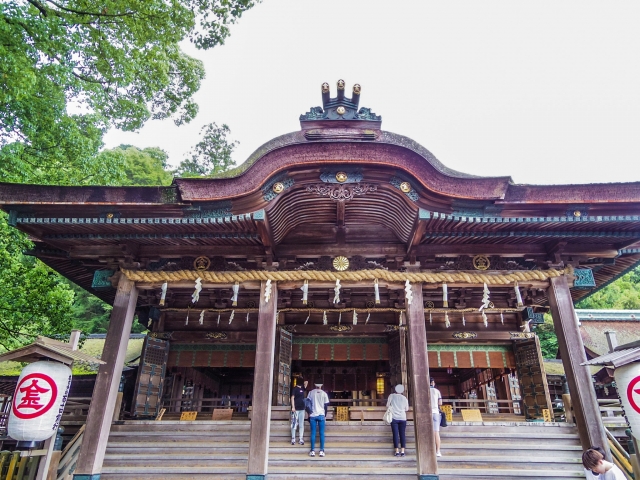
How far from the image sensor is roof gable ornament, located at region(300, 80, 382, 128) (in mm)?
8398

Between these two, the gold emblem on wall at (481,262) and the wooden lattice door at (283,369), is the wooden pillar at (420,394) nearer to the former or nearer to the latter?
the gold emblem on wall at (481,262)

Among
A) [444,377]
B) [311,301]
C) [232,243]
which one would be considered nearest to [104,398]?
[232,243]

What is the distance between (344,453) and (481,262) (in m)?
4.92

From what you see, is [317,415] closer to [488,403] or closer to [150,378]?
[150,378]

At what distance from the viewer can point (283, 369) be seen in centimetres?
1159

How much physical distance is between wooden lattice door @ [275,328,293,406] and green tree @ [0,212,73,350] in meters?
6.36

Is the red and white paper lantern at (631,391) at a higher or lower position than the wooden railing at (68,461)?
higher

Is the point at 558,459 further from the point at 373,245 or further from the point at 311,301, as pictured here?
the point at 311,301

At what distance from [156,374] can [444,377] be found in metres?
12.0

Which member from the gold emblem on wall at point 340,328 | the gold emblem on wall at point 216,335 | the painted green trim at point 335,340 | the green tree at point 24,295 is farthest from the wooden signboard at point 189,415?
the gold emblem on wall at point 340,328

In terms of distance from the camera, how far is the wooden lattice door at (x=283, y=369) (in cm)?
1109

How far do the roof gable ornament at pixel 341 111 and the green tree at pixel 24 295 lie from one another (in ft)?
28.4

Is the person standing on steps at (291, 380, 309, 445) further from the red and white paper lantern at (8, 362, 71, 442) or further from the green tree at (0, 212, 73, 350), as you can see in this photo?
the green tree at (0, 212, 73, 350)

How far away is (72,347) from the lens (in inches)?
272
